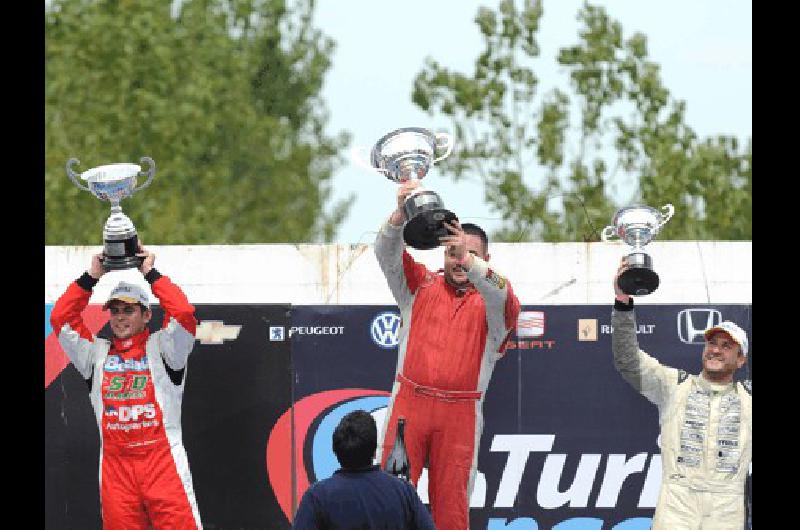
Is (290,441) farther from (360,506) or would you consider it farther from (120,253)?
(360,506)

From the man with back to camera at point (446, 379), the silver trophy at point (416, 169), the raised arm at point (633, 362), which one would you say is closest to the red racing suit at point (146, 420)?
the man with back to camera at point (446, 379)

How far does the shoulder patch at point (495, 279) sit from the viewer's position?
7.86 m

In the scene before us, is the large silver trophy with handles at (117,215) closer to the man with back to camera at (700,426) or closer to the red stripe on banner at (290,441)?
the red stripe on banner at (290,441)

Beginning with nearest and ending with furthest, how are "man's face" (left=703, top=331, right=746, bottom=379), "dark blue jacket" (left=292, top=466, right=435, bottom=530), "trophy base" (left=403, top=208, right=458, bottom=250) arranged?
"dark blue jacket" (left=292, top=466, right=435, bottom=530)
"trophy base" (left=403, top=208, right=458, bottom=250)
"man's face" (left=703, top=331, right=746, bottom=379)

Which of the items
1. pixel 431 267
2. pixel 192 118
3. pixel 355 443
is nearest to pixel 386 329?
pixel 431 267

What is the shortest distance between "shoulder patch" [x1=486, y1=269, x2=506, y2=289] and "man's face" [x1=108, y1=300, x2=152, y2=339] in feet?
5.97

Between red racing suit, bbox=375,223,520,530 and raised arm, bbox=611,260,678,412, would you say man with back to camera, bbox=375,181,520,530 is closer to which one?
red racing suit, bbox=375,223,520,530

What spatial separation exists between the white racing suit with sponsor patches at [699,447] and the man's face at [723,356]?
0.07 metres

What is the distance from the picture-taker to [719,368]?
8.07 metres

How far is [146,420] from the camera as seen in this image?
27.2ft

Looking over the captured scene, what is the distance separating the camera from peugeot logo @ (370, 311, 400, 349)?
29.8 ft

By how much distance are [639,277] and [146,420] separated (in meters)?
2.47

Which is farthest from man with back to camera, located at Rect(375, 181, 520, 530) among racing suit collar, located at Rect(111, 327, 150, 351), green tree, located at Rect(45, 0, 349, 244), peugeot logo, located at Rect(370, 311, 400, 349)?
green tree, located at Rect(45, 0, 349, 244)

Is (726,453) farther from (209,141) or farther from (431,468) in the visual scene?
(209,141)
